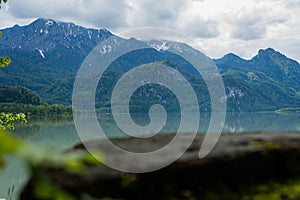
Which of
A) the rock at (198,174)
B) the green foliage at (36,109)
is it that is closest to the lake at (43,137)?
the rock at (198,174)

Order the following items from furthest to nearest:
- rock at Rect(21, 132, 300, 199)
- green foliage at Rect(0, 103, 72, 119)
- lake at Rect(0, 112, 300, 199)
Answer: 1. green foliage at Rect(0, 103, 72, 119)
2. lake at Rect(0, 112, 300, 199)
3. rock at Rect(21, 132, 300, 199)

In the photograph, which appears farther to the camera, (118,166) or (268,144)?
(268,144)

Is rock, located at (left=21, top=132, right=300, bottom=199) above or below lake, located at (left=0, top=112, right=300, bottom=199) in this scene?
above

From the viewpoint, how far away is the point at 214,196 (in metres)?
4.40

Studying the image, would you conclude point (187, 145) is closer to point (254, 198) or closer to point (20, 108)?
point (254, 198)

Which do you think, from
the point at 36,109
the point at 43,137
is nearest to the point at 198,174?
the point at 43,137

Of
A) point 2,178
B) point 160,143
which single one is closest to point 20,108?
point 2,178

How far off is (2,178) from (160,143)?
1313 inches

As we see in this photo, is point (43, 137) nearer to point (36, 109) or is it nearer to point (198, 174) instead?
point (198, 174)

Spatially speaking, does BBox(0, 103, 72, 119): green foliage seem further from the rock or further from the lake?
the rock

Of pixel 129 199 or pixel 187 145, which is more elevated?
pixel 187 145

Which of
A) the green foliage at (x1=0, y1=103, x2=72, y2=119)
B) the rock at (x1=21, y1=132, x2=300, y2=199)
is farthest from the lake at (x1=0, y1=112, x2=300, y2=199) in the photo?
the green foliage at (x1=0, y1=103, x2=72, y2=119)

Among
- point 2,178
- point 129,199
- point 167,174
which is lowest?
point 2,178

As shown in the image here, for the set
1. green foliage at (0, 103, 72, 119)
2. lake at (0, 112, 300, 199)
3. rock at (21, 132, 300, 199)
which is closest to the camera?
rock at (21, 132, 300, 199)
